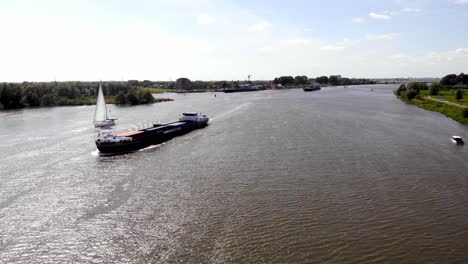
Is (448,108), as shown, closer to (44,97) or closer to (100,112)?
(100,112)

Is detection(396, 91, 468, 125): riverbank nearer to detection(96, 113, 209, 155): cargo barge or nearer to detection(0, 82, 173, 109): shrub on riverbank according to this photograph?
detection(96, 113, 209, 155): cargo barge

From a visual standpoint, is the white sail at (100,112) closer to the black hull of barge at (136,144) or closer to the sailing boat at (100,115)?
the sailing boat at (100,115)

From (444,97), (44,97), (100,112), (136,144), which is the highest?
(44,97)

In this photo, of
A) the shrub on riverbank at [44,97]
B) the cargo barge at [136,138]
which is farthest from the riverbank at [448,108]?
the shrub on riverbank at [44,97]

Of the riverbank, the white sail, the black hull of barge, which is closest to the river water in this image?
the black hull of barge

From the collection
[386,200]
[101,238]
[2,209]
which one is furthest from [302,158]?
[2,209]

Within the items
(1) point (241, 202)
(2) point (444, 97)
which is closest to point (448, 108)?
(2) point (444, 97)
